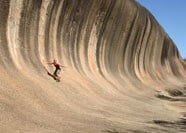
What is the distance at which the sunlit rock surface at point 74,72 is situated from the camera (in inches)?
646

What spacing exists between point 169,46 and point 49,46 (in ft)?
142

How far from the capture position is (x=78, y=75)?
26344 mm

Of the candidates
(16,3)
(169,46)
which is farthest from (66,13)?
(169,46)

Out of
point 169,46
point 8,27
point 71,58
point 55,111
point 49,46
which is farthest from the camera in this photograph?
point 169,46

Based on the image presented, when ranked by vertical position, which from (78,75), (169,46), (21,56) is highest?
(169,46)

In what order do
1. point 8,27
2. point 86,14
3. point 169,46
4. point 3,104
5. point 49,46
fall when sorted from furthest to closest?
point 169,46 < point 86,14 < point 49,46 < point 8,27 < point 3,104

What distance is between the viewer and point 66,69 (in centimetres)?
2564

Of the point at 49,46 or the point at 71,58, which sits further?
the point at 71,58

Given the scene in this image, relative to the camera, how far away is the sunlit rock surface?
16.4 m

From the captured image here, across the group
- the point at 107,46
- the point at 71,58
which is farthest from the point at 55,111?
the point at 107,46

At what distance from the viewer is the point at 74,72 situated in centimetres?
2627

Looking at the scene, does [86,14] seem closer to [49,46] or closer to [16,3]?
[49,46]

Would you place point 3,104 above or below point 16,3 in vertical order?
below

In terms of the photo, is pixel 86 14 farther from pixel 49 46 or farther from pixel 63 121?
pixel 63 121
